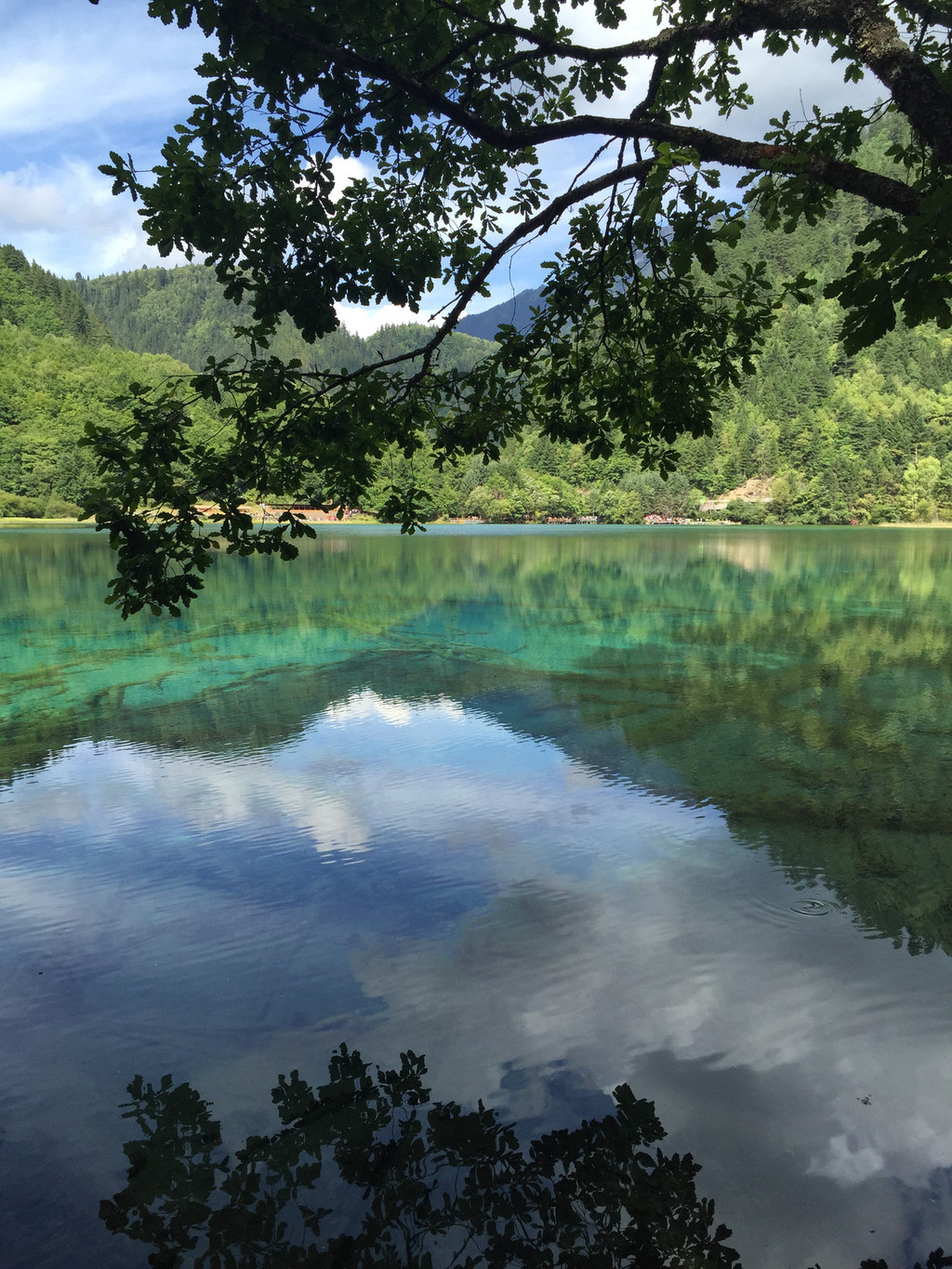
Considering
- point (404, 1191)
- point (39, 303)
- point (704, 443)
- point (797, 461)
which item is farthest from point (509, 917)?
point (39, 303)

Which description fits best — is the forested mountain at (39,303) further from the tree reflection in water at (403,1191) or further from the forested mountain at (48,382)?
the tree reflection in water at (403,1191)

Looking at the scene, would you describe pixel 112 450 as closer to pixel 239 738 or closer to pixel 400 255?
pixel 400 255

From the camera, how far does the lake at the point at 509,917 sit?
4.53 metres

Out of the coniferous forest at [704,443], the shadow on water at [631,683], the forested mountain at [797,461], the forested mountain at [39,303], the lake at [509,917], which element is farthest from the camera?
the forested mountain at [39,303]

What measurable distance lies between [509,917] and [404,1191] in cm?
297

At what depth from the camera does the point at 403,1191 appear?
4.15 m

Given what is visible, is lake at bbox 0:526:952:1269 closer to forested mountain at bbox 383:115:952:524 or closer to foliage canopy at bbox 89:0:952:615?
foliage canopy at bbox 89:0:952:615

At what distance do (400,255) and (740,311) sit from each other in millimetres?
3684

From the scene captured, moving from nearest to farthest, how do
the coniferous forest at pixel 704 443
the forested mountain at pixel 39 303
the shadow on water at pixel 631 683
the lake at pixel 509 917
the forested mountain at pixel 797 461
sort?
1. the lake at pixel 509 917
2. the shadow on water at pixel 631 683
3. the coniferous forest at pixel 704 443
4. the forested mountain at pixel 797 461
5. the forested mountain at pixel 39 303

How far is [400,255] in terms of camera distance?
9297 mm

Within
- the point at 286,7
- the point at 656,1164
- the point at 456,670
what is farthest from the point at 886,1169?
the point at 456,670

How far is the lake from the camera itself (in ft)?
14.9

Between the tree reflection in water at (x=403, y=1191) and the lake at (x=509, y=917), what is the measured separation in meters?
0.13

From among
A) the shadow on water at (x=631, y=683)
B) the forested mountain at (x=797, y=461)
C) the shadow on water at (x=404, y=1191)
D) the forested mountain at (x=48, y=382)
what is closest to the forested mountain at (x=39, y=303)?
the forested mountain at (x=48, y=382)
